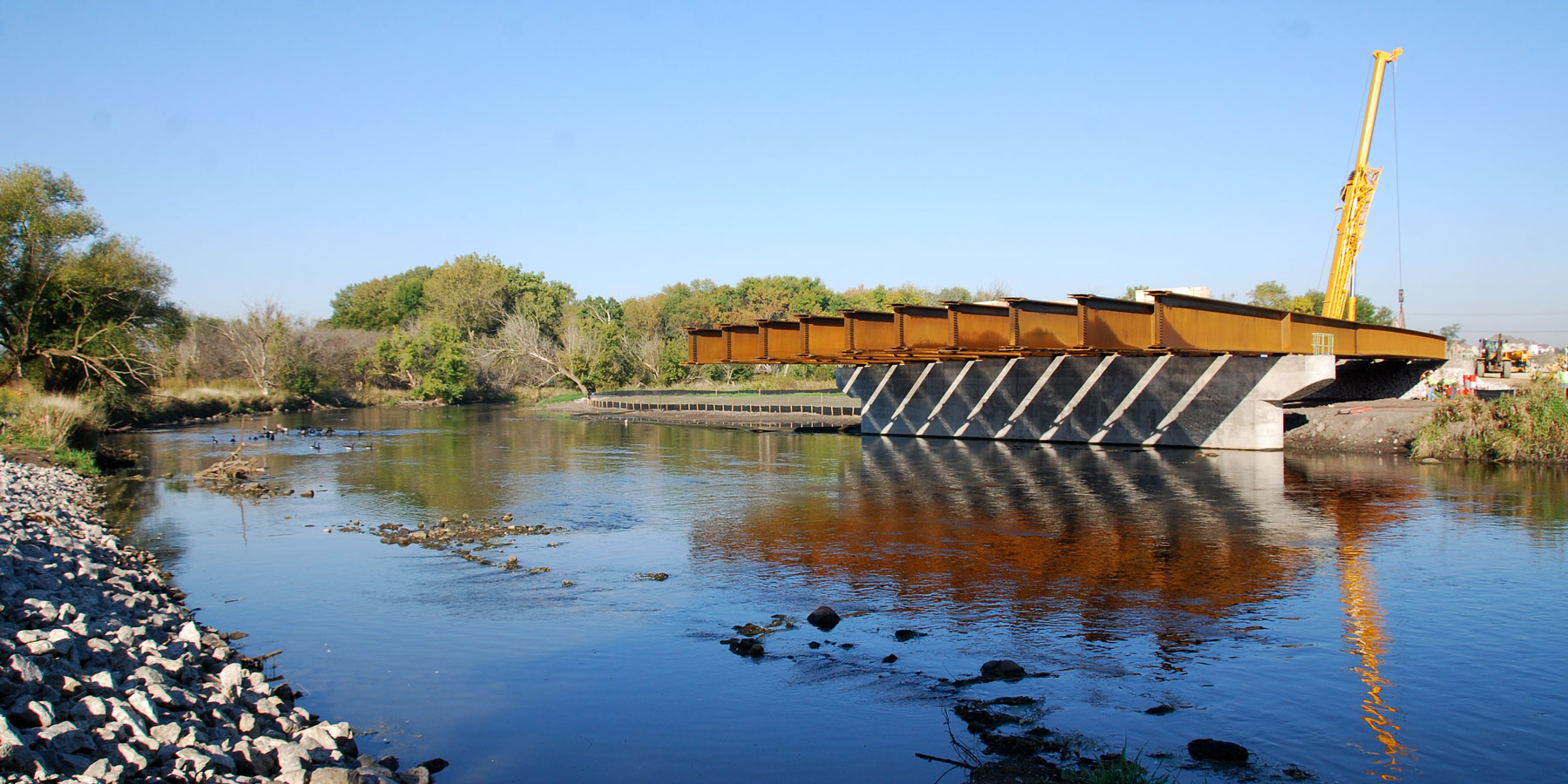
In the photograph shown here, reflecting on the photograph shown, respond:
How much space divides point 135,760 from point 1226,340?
30.0 m

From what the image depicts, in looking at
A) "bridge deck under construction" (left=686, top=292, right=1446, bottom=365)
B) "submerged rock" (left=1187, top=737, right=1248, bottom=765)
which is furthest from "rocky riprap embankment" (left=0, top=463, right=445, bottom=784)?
"bridge deck under construction" (left=686, top=292, right=1446, bottom=365)

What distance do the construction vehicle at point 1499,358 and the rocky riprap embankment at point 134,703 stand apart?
61251mm

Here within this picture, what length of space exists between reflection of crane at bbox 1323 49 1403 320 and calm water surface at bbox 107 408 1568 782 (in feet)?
98.3

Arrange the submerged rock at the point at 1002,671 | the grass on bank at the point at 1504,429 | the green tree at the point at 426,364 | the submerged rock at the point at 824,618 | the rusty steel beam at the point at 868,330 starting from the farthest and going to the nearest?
the green tree at the point at 426,364
the rusty steel beam at the point at 868,330
the grass on bank at the point at 1504,429
the submerged rock at the point at 824,618
the submerged rock at the point at 1002,671

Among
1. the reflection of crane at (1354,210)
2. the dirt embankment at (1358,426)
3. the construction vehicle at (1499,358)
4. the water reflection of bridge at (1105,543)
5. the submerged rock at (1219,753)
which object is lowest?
the submerged rock at (1219,753)

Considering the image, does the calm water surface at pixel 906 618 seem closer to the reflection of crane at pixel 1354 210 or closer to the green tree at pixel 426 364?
the reflection of crane at pixel 1354 210

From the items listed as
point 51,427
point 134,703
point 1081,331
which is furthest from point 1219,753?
point 51,427

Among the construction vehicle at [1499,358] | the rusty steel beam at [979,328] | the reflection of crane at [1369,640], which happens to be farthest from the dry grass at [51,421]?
the construction vehicle at [1499,358]

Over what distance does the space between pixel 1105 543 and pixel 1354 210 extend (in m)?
44.5

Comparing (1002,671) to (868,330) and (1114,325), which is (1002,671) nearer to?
(1114,325)

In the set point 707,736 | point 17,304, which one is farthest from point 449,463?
point 707,736

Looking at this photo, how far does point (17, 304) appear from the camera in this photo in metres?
41.0

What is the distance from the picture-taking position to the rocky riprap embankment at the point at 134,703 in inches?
232

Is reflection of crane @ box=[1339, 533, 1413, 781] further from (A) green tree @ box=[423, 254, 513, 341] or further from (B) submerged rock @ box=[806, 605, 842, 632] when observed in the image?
(A) green tree @ box=[423, 254, 513, 341]
